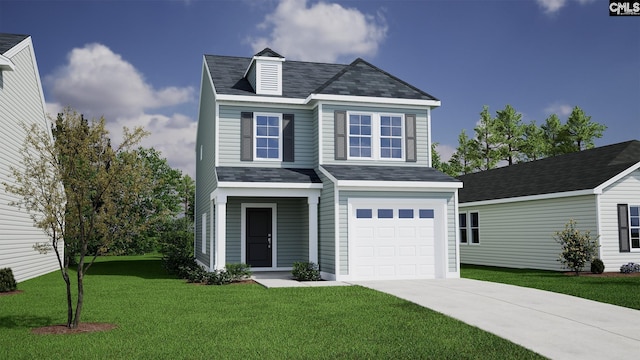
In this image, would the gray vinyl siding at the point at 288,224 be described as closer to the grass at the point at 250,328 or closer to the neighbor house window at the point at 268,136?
the neighbor house window at the point at 268,136

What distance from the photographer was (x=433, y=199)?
1759 centimetres

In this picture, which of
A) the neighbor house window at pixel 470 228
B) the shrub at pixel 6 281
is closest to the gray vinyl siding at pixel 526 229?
the neighbor house window at pixel 470 228

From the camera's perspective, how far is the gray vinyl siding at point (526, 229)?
20.2m

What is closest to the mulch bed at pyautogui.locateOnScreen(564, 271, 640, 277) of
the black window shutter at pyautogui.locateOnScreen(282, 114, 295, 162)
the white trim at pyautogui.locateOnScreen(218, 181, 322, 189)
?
the white trim at pyautogui.locateOnScreen(218, 181, 322, 189)

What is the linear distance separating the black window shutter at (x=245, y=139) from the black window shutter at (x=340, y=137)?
296 centimetres

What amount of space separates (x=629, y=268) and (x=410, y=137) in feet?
28.4

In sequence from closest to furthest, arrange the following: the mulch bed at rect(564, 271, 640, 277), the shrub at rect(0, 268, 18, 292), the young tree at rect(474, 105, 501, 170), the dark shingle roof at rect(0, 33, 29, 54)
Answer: the shrub at rect(0, 268, 18, 292) < the dark shingle roof at rect(0, 33, 29, 54) < the mulch bed at rect(564, 271, 640, 277) < the young tree at rect(474, 105, 501, 170)

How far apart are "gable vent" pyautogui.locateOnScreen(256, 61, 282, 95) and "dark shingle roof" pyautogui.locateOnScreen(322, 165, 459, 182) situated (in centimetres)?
358

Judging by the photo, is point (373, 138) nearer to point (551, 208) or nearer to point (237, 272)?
point (237, 272)

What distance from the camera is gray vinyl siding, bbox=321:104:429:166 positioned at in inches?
736

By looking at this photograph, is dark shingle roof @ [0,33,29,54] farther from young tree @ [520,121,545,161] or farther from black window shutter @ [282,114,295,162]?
young tree @ [520,121,545,161]

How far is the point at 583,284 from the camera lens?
15.7 metres

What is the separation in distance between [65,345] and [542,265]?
18300 mm

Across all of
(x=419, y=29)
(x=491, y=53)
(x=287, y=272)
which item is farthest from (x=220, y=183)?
(x=491, y=53)
